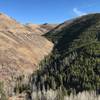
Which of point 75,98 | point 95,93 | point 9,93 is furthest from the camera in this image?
point 9,93

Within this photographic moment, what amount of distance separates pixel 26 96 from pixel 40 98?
16424 mm

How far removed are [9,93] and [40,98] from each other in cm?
2934

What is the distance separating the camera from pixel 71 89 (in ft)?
618

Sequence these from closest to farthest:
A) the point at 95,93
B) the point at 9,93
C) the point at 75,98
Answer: the point at 75,98
the point at 95,93
the point at 9,93

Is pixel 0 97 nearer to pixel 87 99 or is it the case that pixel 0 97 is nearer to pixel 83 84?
pixel 87 99


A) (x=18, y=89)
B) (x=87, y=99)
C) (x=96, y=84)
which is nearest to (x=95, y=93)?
(x=87, y=99)

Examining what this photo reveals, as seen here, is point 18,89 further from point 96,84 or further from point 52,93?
point 96,84

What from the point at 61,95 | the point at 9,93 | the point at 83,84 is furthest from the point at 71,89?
the point at 9,93

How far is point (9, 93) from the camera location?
187m

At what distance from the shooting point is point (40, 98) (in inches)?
6506

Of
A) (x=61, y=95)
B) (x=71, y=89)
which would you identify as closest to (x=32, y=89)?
(x=71, y=89)

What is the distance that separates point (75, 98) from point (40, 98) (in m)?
19.5

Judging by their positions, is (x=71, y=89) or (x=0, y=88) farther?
(x=71, y=89)

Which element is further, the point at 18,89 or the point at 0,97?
the point at 18,89
